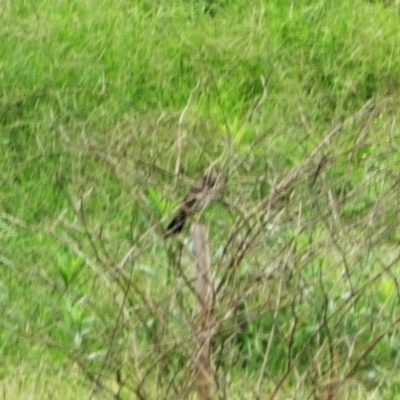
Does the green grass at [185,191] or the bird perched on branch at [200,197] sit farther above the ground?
the bird perched on branch at [200,197]

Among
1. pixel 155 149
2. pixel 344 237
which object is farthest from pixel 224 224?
pixel 155 149

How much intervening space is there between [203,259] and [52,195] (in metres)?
1.56

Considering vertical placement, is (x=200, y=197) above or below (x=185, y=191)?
above

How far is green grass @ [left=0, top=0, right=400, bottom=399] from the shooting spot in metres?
3.09

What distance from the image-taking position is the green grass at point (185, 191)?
3086 mm

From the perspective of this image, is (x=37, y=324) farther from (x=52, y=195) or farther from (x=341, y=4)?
(x=341, y=4)

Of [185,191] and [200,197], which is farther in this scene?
[185,191]

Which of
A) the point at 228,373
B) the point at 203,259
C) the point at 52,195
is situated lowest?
the point at 52,195

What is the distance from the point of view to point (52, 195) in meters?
4.45

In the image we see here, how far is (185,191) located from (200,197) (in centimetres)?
130

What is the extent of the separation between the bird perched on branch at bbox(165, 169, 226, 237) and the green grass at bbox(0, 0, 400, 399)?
0.18ft

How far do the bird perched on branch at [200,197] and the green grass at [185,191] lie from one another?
54 mm

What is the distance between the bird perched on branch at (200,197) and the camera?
9.93ft

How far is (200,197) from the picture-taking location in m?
3.06
